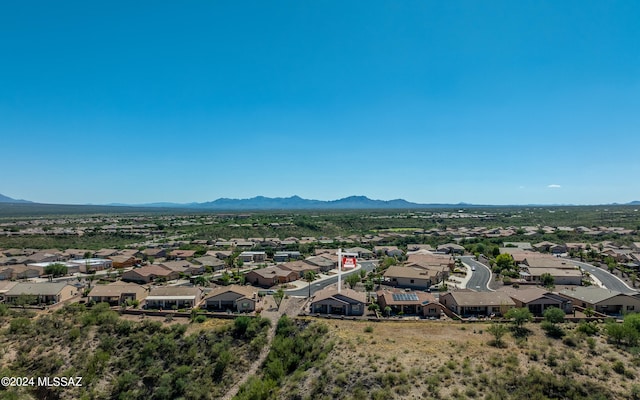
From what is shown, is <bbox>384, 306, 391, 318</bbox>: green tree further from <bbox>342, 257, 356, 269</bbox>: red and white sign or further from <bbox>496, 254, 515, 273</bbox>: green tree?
<bbox>496, 254, 515, 273</bbox>: green tree

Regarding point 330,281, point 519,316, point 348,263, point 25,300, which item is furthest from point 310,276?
point 25,300

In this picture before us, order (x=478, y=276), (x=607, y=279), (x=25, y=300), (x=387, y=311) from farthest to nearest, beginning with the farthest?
(x=478, y=276) → (x=607, y=279) → (x=25, y=300) → (x=387, y=311)

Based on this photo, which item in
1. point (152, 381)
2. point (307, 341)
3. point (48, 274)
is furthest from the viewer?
point (48, 274)

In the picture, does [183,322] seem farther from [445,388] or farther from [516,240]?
[516,240]

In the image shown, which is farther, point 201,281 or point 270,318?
point 201,281

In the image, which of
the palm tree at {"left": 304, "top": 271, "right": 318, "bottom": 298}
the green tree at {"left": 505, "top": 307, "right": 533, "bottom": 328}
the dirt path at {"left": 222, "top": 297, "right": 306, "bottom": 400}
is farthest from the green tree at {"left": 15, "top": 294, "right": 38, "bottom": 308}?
the green tree at {"left": 505, "top": 307, "right": 533, "bottom": 328}

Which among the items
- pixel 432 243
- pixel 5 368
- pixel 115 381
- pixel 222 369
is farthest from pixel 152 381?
pixel 432 243

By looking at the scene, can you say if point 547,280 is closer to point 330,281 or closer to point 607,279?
point 607,279
